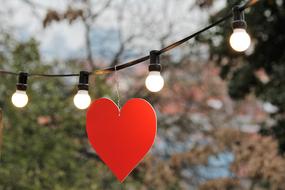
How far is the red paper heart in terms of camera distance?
2182mm

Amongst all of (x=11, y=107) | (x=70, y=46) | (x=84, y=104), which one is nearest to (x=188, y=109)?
(x=70, y=46)

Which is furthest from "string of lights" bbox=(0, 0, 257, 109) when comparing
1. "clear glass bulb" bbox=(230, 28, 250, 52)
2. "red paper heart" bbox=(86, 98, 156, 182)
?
"red paper heart" bbox=(86, 98, 156, 182)

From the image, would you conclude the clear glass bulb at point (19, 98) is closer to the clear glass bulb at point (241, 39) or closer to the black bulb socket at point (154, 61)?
the black bulb socket at point (154, 61)

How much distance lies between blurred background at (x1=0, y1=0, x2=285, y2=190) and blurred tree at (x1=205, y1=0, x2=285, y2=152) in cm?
1

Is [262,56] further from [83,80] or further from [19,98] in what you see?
[19,98]

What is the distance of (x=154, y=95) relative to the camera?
8102 mm

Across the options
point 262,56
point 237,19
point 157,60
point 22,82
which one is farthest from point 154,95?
point 237,19

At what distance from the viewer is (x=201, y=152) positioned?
7.20m

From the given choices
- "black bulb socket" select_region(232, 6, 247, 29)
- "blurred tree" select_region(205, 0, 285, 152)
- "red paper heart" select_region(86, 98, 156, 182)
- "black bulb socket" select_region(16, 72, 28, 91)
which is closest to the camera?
"black bulb socket" select_region(232, 6, 247, 29)

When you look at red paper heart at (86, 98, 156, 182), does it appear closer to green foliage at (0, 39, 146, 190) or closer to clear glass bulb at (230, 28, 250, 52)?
→ clear glass bulb at (230, 28, 250, 52)

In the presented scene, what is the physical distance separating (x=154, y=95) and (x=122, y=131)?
5.84 meters

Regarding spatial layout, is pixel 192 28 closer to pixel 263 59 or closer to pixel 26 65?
pixel 263 59

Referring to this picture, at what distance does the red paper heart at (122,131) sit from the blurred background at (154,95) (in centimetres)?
214

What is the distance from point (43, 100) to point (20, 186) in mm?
1168
